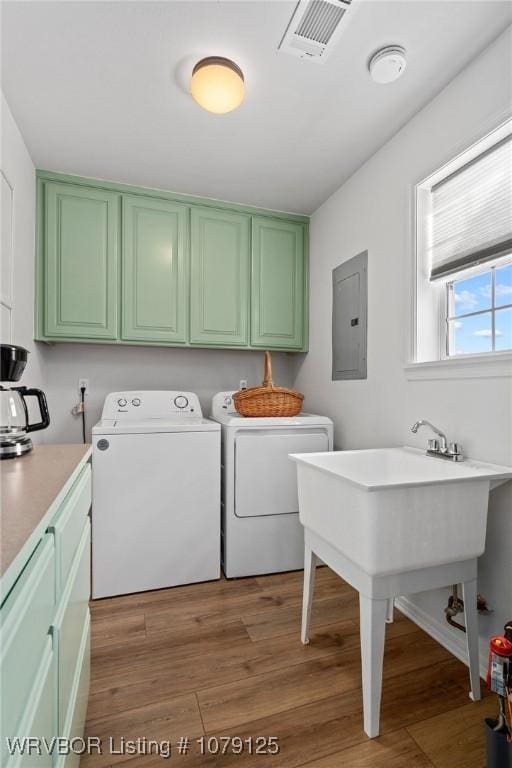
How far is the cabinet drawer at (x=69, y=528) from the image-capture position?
83 cm

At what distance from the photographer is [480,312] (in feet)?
5.55

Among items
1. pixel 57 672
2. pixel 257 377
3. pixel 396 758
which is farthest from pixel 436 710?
pixel 257 377

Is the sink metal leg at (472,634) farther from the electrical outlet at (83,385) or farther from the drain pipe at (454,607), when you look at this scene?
the electrical outlet at (83,385)

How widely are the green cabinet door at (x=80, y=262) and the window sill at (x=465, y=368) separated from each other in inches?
74.1

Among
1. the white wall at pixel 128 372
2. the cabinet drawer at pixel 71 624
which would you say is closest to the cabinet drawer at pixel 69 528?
the cabinet drawer at pixel 71 624

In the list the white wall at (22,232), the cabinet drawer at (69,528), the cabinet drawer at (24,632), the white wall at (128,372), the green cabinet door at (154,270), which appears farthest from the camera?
the white wall at (128,372)

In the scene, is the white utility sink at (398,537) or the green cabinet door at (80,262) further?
the green cabinet door at (80,262)

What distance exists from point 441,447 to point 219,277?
6.10 ft

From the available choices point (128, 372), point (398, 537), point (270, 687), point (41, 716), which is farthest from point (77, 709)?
point (128, 372)

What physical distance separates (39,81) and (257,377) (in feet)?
7.21

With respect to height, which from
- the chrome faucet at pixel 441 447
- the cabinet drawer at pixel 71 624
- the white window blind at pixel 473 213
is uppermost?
the white window blind at pixel 473 213

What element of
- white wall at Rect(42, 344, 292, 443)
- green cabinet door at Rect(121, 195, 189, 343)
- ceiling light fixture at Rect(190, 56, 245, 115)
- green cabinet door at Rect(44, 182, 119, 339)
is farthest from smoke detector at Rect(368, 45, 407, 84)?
white wall at Rect(42, 344, 292, 443)

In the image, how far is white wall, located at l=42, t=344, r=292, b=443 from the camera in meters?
2.69

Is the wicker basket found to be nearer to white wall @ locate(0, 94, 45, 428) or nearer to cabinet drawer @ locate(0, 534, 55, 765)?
white wall @ locate(0, 94, 45, 428)
